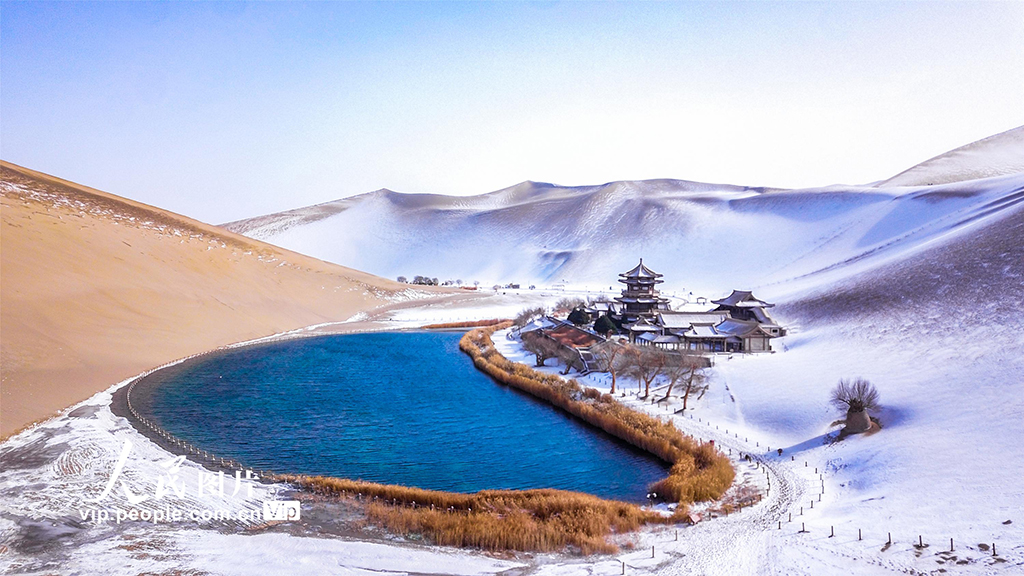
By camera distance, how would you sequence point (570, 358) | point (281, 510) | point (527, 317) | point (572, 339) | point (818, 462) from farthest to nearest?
point (527, 317), point (572, 339), point (570, 358), point (818, 462), point (281, 510)

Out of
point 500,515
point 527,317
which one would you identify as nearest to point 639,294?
point 527,317

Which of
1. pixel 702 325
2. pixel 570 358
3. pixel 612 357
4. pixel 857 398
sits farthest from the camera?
pixel 702 325

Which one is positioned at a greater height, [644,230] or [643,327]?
[644,230]

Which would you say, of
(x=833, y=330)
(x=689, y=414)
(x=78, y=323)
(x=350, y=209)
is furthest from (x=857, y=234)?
(x=350, y=209)

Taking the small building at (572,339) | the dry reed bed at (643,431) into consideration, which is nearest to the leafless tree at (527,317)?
the small building at (572,339)

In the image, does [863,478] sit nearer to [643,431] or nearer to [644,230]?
[643,431]

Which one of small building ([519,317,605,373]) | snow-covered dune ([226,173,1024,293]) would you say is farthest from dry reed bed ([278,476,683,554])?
snow-covered dune ([226,173,1024,293])
